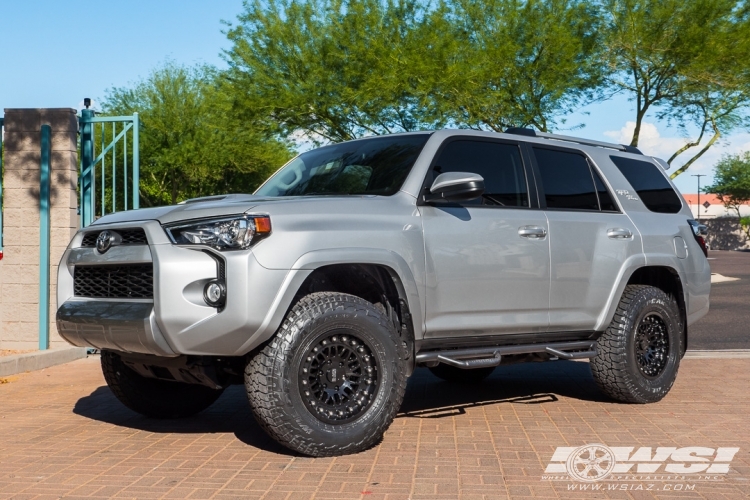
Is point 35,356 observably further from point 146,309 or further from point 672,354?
point 672,354

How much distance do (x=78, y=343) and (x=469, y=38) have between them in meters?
20.4

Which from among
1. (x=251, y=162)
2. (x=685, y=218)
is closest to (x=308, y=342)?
(x=685, y=218)

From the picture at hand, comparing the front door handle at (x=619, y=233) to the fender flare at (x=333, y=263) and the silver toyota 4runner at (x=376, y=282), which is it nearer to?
the silver toyota 4runner at (x=376, y=282)

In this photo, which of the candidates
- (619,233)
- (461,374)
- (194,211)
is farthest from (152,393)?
(619,233)

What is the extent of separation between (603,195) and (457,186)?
6.93 ft

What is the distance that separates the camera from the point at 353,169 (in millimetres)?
6520

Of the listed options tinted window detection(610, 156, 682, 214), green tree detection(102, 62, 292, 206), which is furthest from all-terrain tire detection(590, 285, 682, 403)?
green tree detection(102, 62, 292, 206)

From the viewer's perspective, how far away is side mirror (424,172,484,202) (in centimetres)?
584

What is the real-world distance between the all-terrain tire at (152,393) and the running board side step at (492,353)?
1566mm

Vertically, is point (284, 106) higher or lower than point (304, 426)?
higher

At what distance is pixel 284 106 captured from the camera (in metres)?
24.9

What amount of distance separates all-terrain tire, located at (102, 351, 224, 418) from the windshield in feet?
5.17

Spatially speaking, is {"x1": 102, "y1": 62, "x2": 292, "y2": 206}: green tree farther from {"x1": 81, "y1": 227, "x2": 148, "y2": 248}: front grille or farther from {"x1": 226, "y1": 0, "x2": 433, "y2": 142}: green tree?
{"x1": 81, "y1": 227, "x2": 148, "y2": 248}: front grille

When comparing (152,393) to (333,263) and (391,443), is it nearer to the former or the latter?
(391,443)
